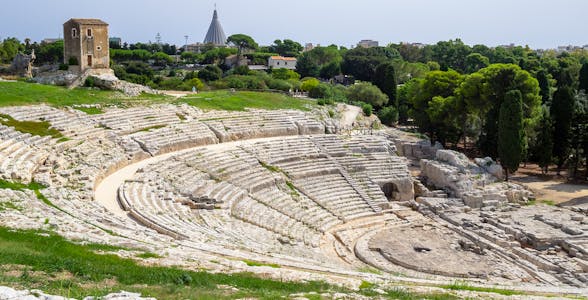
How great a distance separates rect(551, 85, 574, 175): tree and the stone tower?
4897 inches

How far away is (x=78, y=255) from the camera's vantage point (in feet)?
38.2

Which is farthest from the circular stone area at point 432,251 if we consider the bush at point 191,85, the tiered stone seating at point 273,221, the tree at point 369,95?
the bush at point 191,85

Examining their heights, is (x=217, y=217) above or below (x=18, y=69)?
below

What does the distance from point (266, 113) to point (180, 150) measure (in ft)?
28.1

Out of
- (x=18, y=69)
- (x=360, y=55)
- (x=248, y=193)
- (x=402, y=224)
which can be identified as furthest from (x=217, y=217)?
(x=360, y=55)

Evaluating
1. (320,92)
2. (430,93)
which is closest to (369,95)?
(320,92)

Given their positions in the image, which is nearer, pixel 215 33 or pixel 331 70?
pixel 331 70

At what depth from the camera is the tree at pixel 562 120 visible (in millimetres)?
34750

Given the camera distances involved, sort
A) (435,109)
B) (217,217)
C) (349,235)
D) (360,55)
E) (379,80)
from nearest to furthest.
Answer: (217,217), (349,235), (435,109), (379,80), (360,55)

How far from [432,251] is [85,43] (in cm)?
2586

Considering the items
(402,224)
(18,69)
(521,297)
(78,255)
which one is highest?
(18,69)

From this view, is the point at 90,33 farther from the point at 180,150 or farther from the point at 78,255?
the point at 78,255

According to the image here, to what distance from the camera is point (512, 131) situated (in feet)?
106

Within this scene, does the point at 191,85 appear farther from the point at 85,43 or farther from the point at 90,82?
the point at 90,82
